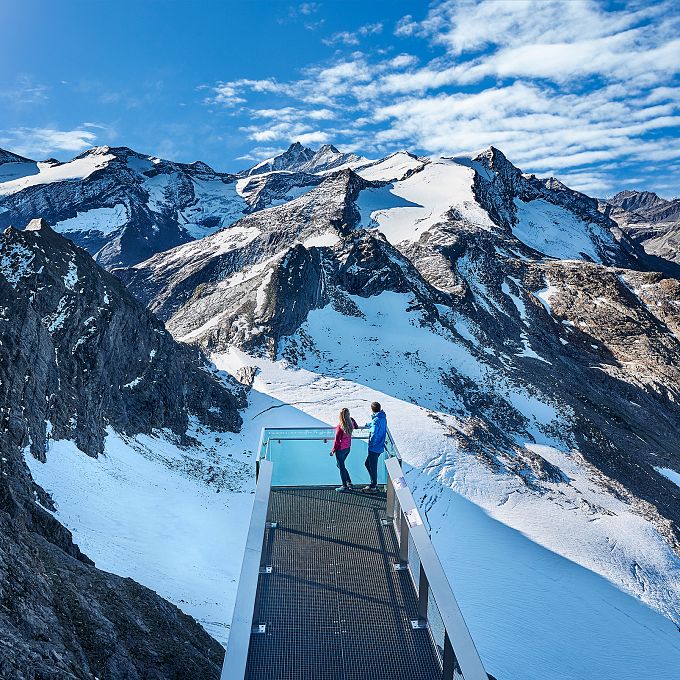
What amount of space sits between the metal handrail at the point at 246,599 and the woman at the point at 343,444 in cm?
174

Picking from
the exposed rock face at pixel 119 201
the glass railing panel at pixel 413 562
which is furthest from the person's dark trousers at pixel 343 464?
the exposed rock face at pixel 119 201

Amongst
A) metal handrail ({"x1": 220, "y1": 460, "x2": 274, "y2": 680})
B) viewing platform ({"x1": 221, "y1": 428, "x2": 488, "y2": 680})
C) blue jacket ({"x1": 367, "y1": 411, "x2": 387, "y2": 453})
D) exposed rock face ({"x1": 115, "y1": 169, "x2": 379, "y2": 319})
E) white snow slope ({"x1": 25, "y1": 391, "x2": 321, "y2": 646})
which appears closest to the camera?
metal handrail ({"x1": 220, "y1": 460, "x2": 274, "y2": 680})

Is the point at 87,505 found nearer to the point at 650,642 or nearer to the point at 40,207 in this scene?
the point at 650,642

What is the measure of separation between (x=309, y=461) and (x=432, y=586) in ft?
13.3

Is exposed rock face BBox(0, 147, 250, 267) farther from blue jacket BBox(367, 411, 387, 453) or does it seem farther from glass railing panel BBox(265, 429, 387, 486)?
blue jacket BBox(367, 411, 387, 453)

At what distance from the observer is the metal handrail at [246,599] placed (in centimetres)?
525

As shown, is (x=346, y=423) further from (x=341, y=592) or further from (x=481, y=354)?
(x=481, y=354)

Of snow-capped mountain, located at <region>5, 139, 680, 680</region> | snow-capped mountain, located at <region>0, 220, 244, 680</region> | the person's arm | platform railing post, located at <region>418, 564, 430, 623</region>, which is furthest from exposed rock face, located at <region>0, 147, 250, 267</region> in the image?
platform railing post, located at <region>418, 564, 430, 623</region>

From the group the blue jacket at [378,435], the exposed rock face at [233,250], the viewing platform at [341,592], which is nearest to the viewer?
the viewing platform at [341,592]

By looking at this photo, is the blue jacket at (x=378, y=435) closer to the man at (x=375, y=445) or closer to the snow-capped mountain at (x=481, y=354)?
the man at (x=375, y=445)

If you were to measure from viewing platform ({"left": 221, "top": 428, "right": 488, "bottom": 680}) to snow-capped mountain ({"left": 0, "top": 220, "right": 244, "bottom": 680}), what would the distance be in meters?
1.93

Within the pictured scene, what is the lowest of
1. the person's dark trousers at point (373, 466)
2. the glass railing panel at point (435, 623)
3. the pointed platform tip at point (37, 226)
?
the glass railing panel at point (435, 623)

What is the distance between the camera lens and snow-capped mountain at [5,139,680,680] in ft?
56.6

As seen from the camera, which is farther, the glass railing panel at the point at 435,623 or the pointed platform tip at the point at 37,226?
the pointed platform tip at the point at 37,226
